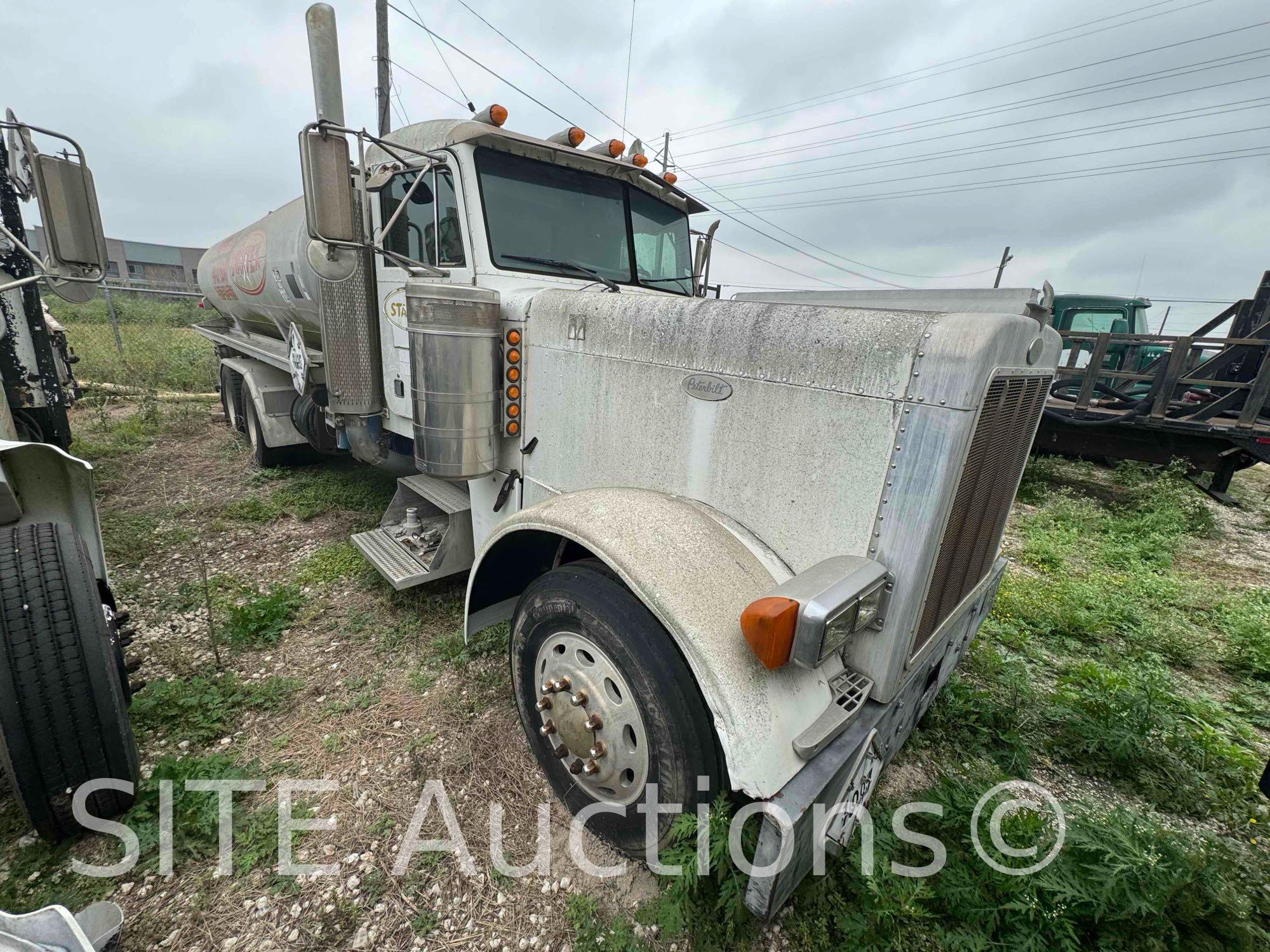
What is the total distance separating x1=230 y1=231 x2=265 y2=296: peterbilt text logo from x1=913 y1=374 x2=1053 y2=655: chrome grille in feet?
19.1

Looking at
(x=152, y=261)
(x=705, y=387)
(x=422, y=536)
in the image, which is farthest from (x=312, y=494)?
(x=152, y=261)

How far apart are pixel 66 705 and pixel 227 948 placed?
972mm

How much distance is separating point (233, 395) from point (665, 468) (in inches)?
284

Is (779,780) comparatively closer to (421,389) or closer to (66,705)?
(421,389)

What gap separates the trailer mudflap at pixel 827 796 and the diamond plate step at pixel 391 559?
7.47 ft

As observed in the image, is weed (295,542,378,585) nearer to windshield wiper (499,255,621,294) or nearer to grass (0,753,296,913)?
grass (0,753,296,913)

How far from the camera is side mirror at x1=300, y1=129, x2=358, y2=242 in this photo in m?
2.33

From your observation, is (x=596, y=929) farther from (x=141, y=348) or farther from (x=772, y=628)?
(x=141, y=348)

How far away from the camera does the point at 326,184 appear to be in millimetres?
2383

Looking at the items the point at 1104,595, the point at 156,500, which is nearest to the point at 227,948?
the point at 156,500

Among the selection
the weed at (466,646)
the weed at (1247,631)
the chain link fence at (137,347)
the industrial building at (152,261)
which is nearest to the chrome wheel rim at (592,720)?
the weed at (466,646)

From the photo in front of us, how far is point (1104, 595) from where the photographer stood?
13.8 ft

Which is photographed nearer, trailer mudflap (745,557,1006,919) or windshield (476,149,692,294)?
trailer mudflap (745,557,1006,919)

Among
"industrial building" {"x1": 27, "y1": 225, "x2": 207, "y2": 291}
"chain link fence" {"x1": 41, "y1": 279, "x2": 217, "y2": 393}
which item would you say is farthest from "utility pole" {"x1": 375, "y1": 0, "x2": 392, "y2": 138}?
"industrial building" {"x1": 27, "y1": 225, "x2": 207, "y2": 291}
